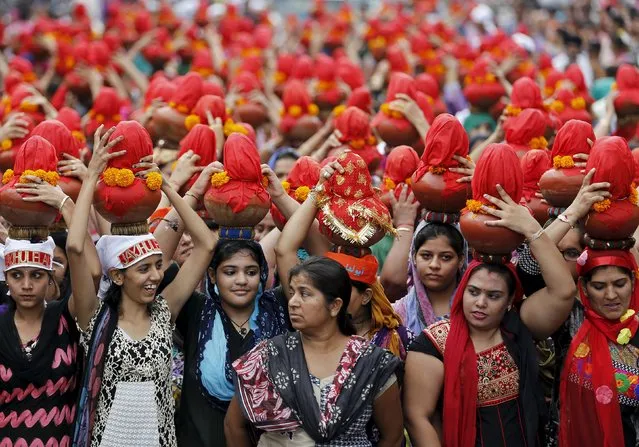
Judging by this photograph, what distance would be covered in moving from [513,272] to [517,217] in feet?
0.91

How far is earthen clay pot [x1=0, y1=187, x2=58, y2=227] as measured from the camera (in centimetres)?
475

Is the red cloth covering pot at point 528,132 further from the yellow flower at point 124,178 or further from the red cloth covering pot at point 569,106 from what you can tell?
the yellow flower at point 124,178

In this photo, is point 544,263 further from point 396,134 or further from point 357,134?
point 357,134

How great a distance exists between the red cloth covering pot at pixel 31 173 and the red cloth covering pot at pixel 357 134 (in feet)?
9.89

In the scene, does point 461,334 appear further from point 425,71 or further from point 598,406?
point 425,71

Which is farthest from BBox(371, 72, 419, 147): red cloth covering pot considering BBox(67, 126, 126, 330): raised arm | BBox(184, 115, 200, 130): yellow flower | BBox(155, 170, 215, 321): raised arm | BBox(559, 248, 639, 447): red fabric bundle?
BBox(67, 126, 126, 330): raised arm

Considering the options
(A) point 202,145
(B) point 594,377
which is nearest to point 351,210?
(B) point 594,377

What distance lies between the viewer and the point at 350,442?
14.3 feet

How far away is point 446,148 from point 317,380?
4.81 ft

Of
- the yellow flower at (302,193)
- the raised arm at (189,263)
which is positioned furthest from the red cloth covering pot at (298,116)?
the raised arm at (189,263)

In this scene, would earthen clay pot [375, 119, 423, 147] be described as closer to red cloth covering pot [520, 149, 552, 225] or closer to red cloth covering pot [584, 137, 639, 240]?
red cloth covering pot [520, 149, 552, 225]

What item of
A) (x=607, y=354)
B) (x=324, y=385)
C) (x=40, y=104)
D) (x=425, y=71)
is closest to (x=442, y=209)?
(x=607, y=354)

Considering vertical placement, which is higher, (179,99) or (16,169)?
(179,99)

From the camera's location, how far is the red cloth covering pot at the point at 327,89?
10570 millimetres
